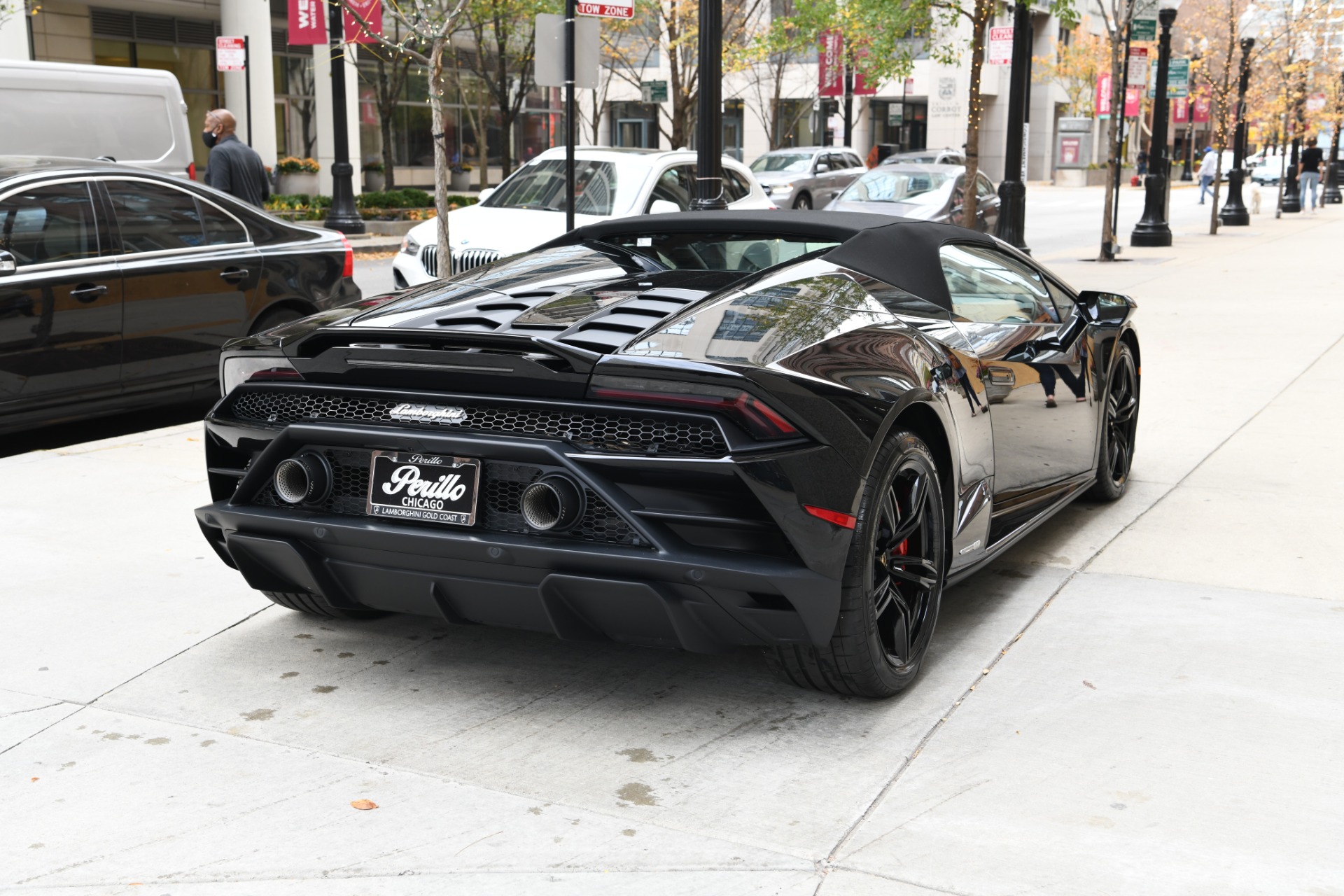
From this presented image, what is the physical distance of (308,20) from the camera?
26750 mm

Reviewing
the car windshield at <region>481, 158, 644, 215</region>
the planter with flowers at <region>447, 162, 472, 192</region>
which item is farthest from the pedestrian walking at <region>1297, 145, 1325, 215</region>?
the car windshield at <region>481, 158, 644, 215</region>

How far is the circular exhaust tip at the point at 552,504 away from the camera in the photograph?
3.57 metres

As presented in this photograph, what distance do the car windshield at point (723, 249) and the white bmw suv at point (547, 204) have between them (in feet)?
23.8

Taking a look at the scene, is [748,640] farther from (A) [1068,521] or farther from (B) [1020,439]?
(A) [1068,521]

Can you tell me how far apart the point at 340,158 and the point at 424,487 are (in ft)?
67.7

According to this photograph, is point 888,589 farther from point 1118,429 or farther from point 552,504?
point 1118,429

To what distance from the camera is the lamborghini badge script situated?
376 centimetres

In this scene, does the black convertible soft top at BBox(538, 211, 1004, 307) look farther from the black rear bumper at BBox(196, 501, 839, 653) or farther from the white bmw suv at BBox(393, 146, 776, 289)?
the white bmw suv at BBox(393, 146, 776, 289)

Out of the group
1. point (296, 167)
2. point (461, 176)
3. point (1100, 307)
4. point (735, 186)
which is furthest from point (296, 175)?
point (1100, 307)

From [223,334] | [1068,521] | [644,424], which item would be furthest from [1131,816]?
[223,334]

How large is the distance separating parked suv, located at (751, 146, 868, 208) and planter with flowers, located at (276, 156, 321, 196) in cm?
1066

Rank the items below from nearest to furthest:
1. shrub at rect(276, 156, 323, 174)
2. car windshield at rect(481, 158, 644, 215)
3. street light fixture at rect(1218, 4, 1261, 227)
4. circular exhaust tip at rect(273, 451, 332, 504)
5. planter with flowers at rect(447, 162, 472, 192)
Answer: circular exhaust tip at rect(273, 451, 332, 504)
car windshield at rect(481, 158, 644, 215)
street light fixture at rect(1218, 4, 1261, 227)
shrub at rect(276, 156, 323, 174)
planter with flowers at rect(447, 162, 472, 192)

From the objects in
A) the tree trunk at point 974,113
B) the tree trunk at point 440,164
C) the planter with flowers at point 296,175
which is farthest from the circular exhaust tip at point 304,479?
the planter with flowers at point 296,175

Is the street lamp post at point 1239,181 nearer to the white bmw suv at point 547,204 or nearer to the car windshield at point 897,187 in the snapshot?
the car windshield at point 897,187
